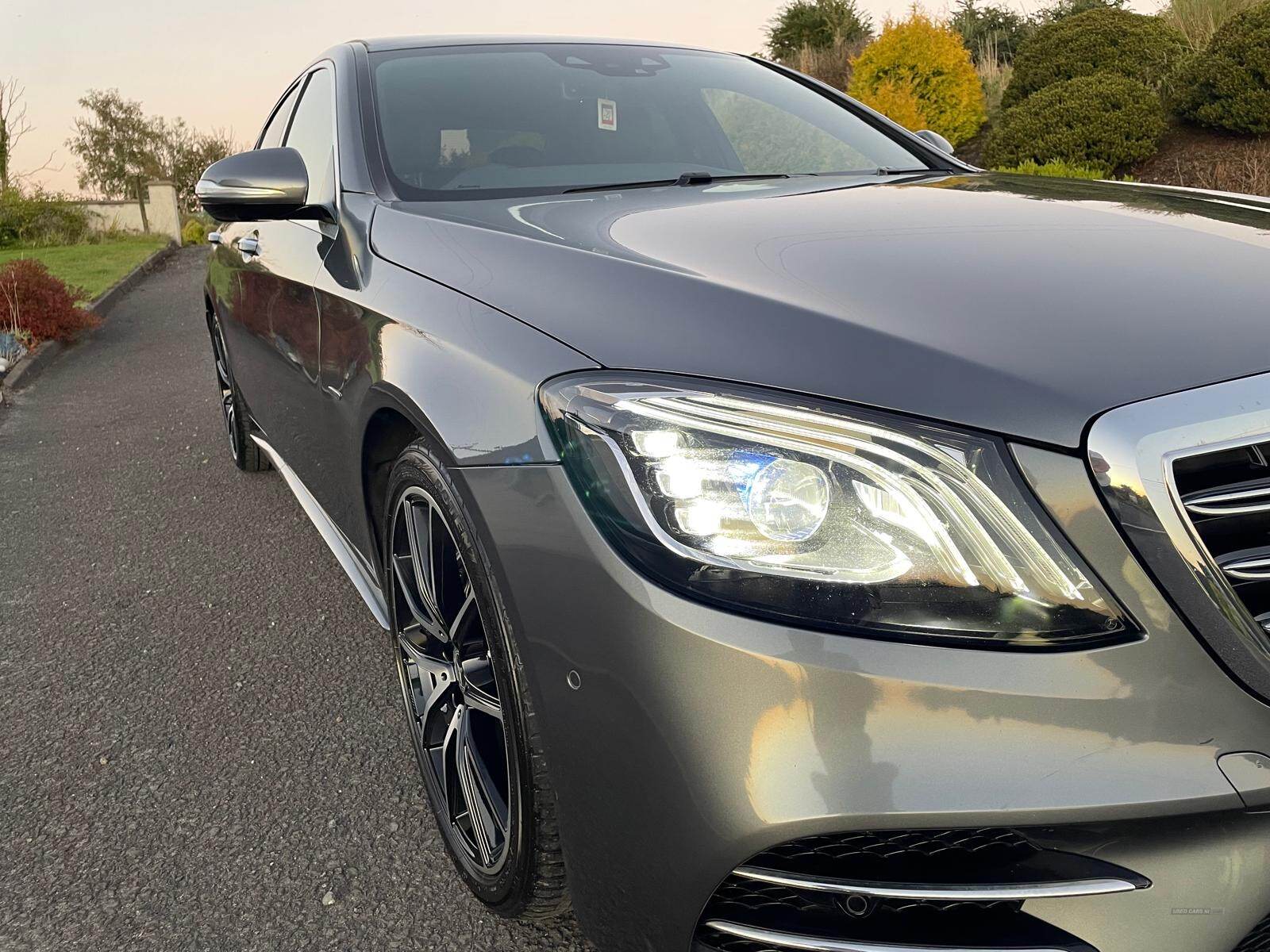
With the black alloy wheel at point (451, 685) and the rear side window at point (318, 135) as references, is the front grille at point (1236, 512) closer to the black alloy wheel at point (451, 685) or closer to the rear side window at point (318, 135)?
the black alloy wheel at point (451, 685)

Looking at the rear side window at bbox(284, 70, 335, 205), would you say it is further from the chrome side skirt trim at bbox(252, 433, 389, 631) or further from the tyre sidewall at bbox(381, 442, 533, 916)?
the tyre sidewall at bbox(381, 442, 533, 916)

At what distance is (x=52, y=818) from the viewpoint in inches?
86.7

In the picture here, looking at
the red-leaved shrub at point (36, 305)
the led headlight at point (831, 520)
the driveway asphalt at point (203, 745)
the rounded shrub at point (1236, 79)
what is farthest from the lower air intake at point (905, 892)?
the rounded shrub at point (1236, 79)

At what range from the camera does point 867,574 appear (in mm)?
1117

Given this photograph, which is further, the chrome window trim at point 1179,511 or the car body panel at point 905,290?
the car body panel at point 905,290

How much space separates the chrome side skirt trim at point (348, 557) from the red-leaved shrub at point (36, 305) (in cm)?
683

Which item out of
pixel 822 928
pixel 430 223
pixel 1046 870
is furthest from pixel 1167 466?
pixel 430 223

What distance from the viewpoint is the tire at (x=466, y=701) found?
150 cm

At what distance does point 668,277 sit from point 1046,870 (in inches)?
34.5

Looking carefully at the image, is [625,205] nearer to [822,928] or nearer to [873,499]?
[873,499]

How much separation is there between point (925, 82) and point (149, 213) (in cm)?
1787

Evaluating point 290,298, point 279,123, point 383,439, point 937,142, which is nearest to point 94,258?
point 279,123

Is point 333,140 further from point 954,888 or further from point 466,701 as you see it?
point 954,888

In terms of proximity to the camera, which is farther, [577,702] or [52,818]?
[52,818]
